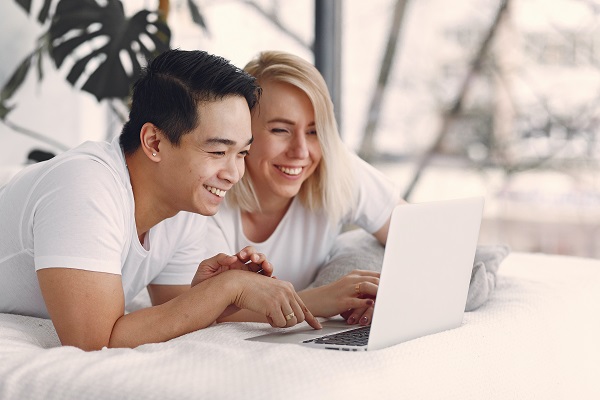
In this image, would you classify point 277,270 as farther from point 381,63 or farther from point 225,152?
point 381,63

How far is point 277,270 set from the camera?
227 cm

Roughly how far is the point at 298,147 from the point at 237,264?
Result: 52 centimetres

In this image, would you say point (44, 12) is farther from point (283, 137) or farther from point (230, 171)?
point (230, 171)

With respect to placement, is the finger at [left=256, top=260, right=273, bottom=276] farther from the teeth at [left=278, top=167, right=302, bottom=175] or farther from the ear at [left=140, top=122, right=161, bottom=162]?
the teeth at [left=278, top=167, right=302, bottom=175]

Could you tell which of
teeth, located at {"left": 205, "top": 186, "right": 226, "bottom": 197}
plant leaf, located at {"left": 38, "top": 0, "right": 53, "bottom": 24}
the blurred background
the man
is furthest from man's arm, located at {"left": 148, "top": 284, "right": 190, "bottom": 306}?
the blurred background

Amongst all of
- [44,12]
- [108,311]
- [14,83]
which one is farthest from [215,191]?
[14,83]

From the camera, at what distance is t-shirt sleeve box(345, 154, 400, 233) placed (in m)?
2.29

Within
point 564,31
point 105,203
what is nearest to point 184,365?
point 105,203

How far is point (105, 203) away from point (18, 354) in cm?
30

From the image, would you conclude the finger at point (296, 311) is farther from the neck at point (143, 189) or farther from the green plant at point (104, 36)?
the green plant at point (104, 36)

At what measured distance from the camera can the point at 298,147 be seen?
6.96 ft

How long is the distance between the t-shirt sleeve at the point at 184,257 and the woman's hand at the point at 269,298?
1.09 ft

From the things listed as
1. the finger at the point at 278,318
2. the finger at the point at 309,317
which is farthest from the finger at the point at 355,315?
the finger at the point at 278,318

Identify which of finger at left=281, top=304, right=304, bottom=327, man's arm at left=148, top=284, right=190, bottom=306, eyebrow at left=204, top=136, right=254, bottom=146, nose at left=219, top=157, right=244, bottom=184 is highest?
eyebrow at left=204, top=136, right=254, bottom=146
